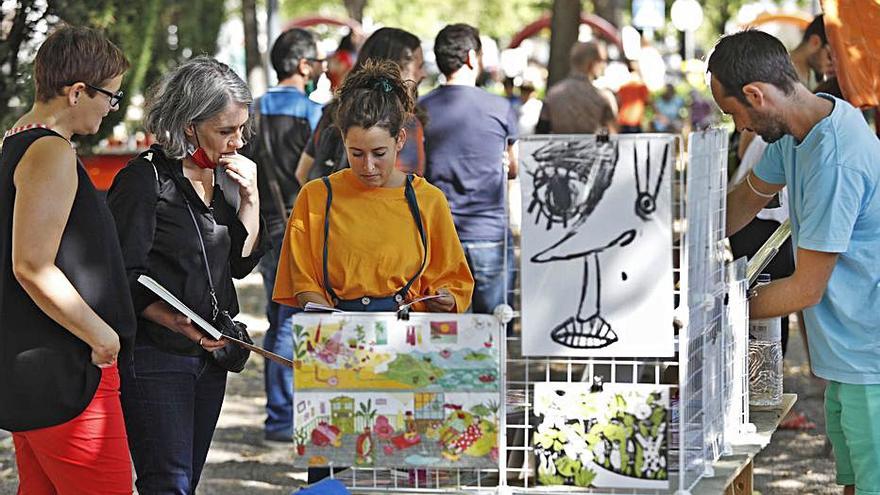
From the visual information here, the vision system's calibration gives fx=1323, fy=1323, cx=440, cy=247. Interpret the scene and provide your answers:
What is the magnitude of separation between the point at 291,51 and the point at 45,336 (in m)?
3.96

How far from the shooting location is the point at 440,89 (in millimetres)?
6859

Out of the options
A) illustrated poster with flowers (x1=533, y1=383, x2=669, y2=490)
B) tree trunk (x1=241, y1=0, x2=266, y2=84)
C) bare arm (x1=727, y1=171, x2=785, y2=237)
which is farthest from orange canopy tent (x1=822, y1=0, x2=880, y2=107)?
tree trunk (x1=241, y1=0, x2=266, y2=84)

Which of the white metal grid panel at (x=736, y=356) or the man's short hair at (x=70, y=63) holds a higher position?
the man's short hair at (x=70, y=63)

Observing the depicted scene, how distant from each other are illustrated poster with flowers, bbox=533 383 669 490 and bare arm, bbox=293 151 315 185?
3.53m

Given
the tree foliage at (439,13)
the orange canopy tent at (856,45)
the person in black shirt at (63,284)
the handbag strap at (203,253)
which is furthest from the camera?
the tree foliage at (439,13)

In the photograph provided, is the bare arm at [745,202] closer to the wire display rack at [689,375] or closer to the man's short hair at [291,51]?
the wire display rack at [689,375]

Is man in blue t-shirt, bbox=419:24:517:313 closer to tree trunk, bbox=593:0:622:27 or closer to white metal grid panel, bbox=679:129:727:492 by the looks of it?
white metal grid panel, bbox=679:129:727:492

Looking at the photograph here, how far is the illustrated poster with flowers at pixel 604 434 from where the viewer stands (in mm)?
3146

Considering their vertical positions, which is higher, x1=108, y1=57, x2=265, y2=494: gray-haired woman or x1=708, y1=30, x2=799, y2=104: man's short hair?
x1=708, y1=30, x2=799, y2=104: man's short hair

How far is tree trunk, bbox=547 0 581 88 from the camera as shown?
48.6ft

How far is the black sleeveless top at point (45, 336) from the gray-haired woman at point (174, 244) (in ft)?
0.84

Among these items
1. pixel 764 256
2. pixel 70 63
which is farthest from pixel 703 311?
pixel 70 63

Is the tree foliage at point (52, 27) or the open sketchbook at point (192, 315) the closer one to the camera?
the open sketchbook at point (192, 315)

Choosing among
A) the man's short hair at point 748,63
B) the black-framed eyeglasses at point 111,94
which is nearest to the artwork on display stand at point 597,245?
the man's short hair at point 748,63
